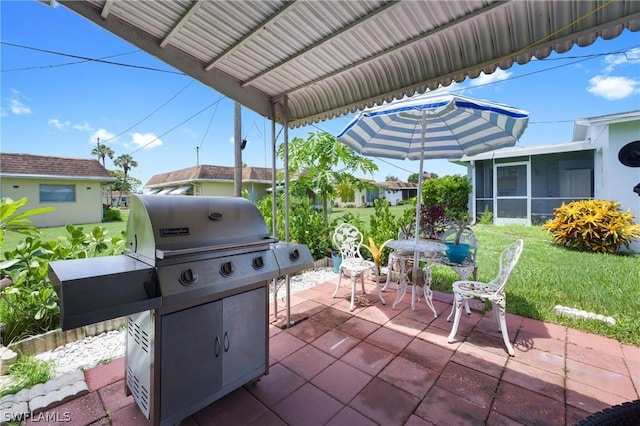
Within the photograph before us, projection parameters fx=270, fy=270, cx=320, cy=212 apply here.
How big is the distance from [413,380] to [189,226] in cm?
229

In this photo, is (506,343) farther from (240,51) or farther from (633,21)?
(240,51)

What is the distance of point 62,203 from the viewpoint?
46.6ft

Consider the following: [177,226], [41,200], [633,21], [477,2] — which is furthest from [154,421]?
[41,200]

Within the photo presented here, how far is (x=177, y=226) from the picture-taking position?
5.80 feet

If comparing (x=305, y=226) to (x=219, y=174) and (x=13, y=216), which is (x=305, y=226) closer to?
(x=13, y=216)

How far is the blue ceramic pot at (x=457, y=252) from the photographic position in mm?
3695

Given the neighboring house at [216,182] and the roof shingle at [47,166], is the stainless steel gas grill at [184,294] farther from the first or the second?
the roof shingle at [47,166]

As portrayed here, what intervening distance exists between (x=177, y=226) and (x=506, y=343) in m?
3.29

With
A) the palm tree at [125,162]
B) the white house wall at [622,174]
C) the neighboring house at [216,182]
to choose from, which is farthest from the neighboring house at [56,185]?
the palm tree at [125,162]

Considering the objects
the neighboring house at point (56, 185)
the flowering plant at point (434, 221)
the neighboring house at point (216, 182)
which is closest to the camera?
the flowering plant at point (434, 221)

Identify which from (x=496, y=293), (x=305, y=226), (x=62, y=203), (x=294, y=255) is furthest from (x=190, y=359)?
(x=62, y=203)

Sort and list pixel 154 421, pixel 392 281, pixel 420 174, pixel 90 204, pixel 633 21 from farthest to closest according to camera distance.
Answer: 1. pixel 90 204
2. pixel 392 281
3. pixel 420 174
4. pixel 154 421
5. pixel 633 21

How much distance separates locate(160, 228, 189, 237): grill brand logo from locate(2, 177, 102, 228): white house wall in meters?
15.5

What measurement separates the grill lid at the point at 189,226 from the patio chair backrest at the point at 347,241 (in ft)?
8.20
